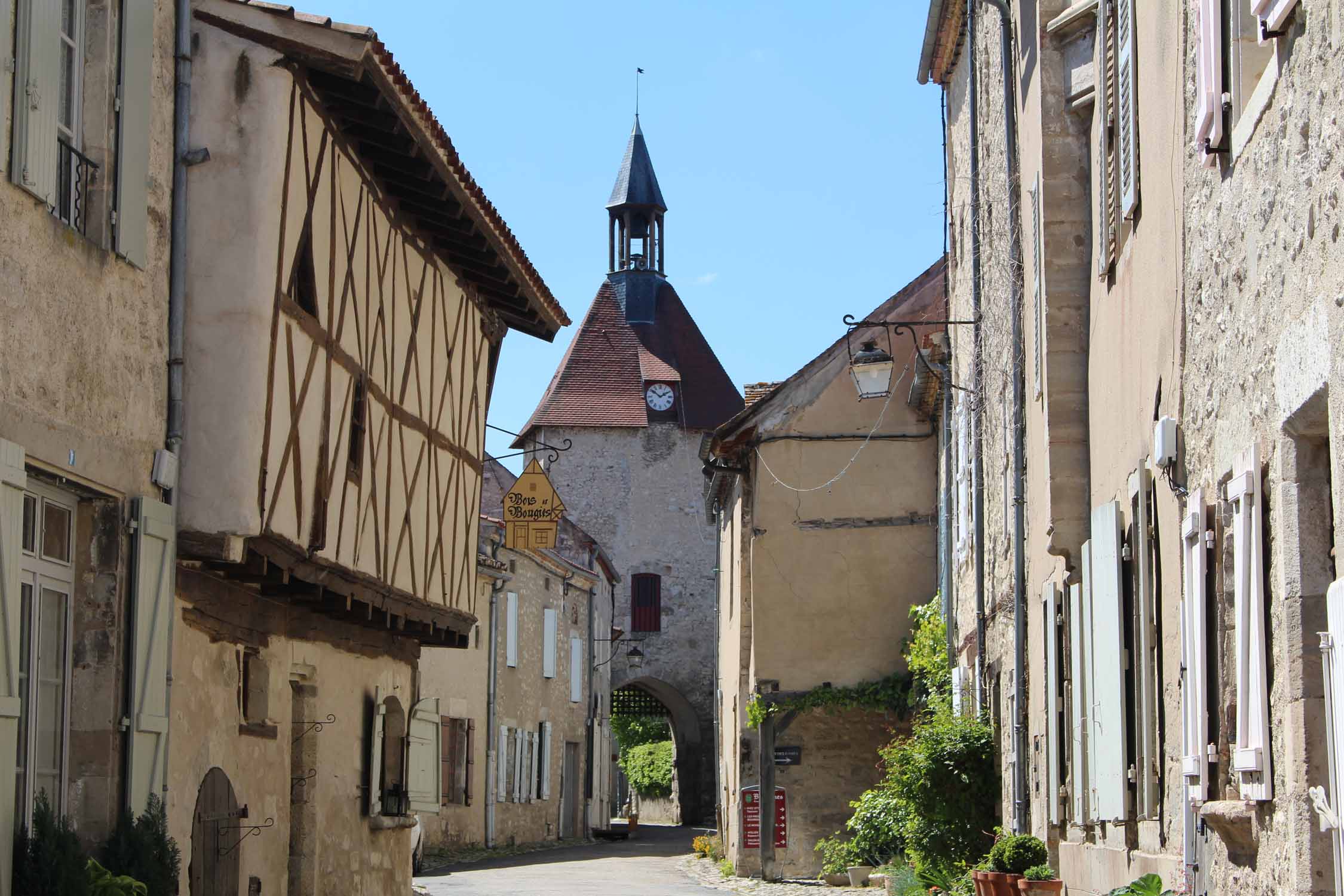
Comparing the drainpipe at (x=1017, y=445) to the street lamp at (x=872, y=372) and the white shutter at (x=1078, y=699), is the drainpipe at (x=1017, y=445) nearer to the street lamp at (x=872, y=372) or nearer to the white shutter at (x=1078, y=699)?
the white shutter at (x=1078, y=699)

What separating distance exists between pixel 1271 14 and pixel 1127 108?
297 cm

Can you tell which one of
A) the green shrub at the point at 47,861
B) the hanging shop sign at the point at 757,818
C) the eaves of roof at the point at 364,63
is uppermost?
the eaves of roof at the point at 364,63

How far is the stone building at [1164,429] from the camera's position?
4.86 metres

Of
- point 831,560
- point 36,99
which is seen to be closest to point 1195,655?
point 36,99

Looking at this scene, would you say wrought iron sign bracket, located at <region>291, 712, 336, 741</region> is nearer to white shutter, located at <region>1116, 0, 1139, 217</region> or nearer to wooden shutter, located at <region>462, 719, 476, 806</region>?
white shutter, located at <region>1116, 0, 1139, 217</region>

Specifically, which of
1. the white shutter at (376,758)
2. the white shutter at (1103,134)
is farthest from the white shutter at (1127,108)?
the white shutter at (376,758)

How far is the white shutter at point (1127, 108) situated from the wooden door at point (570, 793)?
24485 mm

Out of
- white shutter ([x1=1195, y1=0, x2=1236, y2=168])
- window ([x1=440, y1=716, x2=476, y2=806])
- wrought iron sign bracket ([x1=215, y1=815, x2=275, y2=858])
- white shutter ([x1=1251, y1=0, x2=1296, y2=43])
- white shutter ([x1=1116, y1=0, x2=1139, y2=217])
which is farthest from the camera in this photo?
window ([x1=440, y1=716, x2=476, y2=806])

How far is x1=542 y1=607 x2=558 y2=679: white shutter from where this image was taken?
96.4 ft

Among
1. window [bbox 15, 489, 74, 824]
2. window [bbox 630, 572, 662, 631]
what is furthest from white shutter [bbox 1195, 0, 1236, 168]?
window [bbox 630, 572, 662, 631]

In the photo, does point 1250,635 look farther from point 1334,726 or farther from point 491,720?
point 491,720

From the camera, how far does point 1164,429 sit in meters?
6.73

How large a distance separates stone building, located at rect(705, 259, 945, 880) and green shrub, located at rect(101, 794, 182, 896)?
11.4m

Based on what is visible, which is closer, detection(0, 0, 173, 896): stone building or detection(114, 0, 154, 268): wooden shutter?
detection(0, 0, 173, 896): stone building
